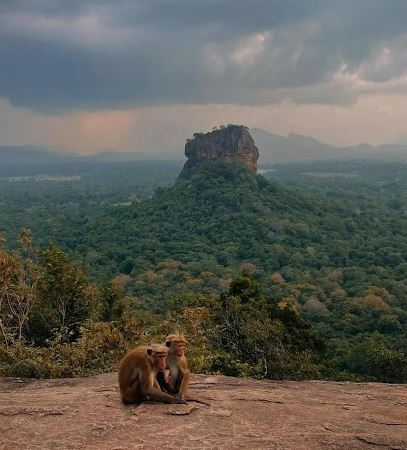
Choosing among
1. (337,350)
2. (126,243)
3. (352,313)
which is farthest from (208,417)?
(126,243)

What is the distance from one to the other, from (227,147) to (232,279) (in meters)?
60.6

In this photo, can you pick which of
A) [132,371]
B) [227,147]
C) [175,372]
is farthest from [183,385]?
[227,147]

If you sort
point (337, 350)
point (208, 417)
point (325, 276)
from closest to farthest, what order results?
point (208, 417) < point (337, 350) < point (325, 276)

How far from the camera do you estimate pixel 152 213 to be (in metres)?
97.0

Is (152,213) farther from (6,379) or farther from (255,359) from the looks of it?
(6,379)

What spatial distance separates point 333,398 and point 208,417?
Answer: 2520mm

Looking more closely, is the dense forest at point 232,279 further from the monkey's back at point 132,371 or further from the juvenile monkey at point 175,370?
the juvenile monkey at point 175,370

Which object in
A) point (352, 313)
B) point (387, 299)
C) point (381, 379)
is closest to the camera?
point (381, 379)

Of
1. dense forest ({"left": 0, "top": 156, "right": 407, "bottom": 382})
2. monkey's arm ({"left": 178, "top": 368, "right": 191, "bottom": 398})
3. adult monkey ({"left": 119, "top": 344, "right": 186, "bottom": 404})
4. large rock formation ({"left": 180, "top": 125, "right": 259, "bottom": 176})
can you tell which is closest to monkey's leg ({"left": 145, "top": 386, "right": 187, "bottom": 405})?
adult monkey ({"left": 119, "top": 344, "right": 186, "bottom": 404})

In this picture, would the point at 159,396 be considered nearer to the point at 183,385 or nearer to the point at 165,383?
the point at 165,383

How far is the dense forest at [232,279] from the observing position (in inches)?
820

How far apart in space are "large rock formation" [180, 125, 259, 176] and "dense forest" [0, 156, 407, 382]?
9.61 ft

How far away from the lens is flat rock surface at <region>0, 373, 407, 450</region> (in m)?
5.49

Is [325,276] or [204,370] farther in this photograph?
[325,276]
